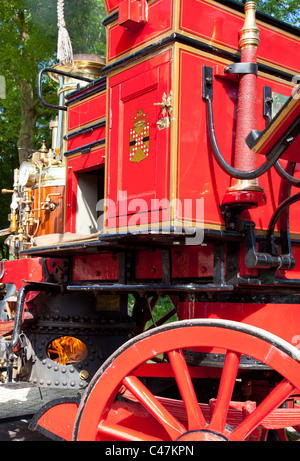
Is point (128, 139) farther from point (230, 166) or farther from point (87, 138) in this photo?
point (87, 138)

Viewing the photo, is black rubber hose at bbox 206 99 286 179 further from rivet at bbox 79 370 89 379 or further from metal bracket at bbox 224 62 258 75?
rivet at bbox 79 370 89 379

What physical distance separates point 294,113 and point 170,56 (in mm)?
749

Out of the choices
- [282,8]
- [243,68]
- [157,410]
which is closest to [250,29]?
[243,68]

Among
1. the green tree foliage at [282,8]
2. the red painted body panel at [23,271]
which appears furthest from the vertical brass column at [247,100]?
the green tree foliage at [282,8]

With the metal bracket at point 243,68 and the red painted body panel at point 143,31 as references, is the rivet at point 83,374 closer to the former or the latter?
the red painted body panel at point 143,31

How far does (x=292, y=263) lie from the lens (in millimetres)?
2764

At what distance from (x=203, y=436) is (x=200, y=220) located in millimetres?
988

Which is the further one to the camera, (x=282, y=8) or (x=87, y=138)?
(x=282, y=8)

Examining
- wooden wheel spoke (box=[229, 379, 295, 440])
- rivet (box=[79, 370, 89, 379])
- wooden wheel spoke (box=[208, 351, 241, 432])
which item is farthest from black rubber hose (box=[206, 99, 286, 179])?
rivet (box=[79, 370, 89, 379])

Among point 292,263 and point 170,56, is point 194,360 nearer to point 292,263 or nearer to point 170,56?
point 292,263

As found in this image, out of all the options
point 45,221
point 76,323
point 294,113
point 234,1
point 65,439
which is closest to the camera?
point 294,113

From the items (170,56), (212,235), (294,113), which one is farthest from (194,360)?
(170,56)

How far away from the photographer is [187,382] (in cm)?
238

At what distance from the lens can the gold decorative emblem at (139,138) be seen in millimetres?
2783
